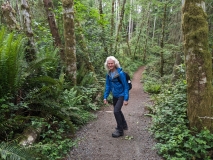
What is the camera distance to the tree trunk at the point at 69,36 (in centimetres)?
691

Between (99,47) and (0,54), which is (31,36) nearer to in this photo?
(0,54)

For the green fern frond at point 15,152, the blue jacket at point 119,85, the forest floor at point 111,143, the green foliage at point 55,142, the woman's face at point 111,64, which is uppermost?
the woman's face at point 111,64

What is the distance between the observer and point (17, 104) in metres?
4.27

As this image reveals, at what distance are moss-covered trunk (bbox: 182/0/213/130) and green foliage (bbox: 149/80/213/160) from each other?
0.98 ft

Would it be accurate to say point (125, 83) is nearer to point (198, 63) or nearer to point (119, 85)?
point (119, 85)

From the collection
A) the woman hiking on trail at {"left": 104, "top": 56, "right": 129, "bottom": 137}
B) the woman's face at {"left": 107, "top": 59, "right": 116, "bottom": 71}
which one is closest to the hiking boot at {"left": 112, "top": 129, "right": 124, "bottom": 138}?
the woman hiking on trail at {"left": 104, "top": 56, "right": 129, "bottom": 137}

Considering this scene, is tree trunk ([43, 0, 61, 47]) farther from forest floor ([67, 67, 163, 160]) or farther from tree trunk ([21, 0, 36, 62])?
forest floor ([67, 67, 163, 160])

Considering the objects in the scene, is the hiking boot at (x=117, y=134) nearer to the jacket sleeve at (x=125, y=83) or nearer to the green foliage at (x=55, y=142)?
the jacket sleeve at (x=125, y=83)

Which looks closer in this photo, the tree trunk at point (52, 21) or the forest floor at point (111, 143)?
the forest floor at point (111, 143)

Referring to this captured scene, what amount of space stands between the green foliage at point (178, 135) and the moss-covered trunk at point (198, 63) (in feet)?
0.98

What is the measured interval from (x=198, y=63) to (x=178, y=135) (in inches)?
67.5

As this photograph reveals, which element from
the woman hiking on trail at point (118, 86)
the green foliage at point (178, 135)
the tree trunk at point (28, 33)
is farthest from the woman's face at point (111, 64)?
the tree trunk at point (28, 33)

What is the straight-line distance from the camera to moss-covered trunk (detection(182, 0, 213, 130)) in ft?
13.9

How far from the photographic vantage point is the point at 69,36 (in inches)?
279
